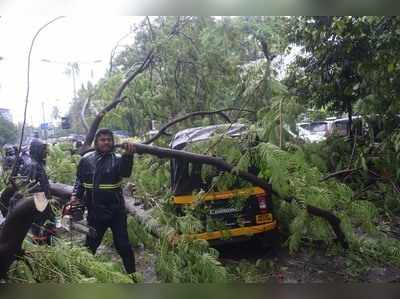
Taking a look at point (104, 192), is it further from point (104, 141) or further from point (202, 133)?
point (202, 133)

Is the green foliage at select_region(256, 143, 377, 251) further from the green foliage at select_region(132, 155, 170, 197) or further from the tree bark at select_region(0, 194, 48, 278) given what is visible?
the tree bark at select_region(0, 194, 48, 278)

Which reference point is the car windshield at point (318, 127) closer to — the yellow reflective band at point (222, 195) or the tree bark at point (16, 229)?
the yellow reflective band at point (222, 195)

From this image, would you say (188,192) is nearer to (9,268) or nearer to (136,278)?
(136,278)

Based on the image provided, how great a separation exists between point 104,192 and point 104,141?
359 mm

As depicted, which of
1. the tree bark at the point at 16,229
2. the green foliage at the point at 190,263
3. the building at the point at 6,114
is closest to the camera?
the tree bark at the point at 16,229

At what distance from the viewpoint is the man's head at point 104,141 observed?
280cm

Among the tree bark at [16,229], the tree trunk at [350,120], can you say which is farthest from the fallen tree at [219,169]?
the tree trunk at [350,120]

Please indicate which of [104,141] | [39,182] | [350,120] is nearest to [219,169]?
[104,141]

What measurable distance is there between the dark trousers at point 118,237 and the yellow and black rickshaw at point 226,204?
410mm

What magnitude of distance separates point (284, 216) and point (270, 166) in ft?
1.44

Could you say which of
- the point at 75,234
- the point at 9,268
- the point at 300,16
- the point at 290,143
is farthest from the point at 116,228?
the point at 300,16

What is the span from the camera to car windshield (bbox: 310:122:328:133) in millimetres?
2830

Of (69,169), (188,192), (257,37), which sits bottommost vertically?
(188,192)

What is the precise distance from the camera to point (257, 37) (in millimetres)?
2889
